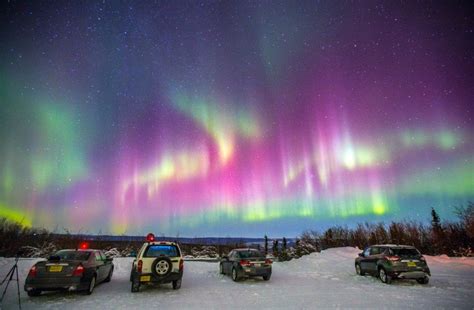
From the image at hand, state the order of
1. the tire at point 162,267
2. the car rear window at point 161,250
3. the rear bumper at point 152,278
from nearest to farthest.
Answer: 1. the rear bumper at point 152,278
2. the tire at point 162,267
3. the car rear window at point 161,250

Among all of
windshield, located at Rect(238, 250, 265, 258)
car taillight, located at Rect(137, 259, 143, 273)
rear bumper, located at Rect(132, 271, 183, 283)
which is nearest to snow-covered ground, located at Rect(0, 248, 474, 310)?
rear bumper, located at Rect(132, 271, 183, 283)

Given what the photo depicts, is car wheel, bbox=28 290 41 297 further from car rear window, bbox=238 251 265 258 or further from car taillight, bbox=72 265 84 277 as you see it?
car rear window, bbox=238 251 265 258

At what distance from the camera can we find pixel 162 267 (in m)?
11.1

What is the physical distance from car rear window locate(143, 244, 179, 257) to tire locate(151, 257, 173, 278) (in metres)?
0.65

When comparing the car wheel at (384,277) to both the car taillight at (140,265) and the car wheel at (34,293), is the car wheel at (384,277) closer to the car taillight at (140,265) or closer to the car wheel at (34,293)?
the car taillight at (140,265)

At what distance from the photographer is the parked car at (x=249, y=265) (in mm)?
13961

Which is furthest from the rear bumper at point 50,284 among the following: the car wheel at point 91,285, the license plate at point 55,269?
the car wheel at point 91,285

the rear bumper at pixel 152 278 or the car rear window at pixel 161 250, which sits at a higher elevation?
the car rear window at pixel 161 250

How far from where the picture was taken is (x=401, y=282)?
13.4m

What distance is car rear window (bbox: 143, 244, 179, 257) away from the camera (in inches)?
460

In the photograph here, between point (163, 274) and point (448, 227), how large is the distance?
23.8m

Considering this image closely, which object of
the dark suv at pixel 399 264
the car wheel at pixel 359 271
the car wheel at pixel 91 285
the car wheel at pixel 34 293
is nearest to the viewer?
the car wheel at pixel 34 293

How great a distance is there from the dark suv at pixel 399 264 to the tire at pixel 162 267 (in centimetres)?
956

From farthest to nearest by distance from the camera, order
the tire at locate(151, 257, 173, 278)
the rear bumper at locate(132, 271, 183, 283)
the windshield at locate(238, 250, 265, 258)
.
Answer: the windshield at locate(238, 250, 265, 258)
the tire at locate(151, 257, 173, 278)
the rear bumper at locate(132, 271, 183, 283)
